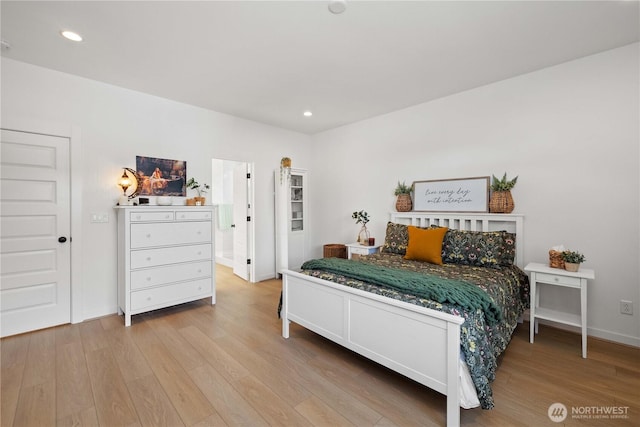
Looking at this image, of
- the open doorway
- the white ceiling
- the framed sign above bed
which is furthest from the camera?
the open doorway

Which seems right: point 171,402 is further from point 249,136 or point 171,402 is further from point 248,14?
point 249,136

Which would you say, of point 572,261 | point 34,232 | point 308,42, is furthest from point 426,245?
point 34,232

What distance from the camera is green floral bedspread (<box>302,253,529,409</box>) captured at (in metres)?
1.65

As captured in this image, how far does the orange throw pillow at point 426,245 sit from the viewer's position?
304 centimetres

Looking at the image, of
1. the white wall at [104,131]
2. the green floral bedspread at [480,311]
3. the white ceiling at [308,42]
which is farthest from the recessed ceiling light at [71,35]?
the green floral bedspread at [480,311]

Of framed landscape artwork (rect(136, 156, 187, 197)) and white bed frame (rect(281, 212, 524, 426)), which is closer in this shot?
white bed frame (rect(281, 212, 524, 426))

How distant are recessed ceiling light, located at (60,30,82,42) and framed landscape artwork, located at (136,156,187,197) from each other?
1356 mm

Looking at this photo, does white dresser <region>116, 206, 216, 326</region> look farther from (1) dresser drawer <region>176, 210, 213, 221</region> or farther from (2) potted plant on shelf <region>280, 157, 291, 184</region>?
(2) potted plant on shelf <region>280, 157, 291, 184</region>

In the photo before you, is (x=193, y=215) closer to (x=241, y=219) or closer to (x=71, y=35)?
(x=241, y=219)

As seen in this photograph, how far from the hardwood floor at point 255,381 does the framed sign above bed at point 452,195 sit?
143 cm

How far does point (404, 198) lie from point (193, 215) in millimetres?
2835

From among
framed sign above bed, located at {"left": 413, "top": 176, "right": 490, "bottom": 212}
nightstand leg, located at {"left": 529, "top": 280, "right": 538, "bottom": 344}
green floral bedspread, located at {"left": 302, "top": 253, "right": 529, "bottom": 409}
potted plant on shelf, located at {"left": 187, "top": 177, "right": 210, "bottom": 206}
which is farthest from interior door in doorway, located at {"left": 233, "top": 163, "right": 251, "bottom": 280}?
nightstand leg, located at {"left": 529, "top": 280, "right": 538, "bottom": 344}

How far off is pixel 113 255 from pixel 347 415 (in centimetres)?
314

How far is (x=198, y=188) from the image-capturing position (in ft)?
13.2
